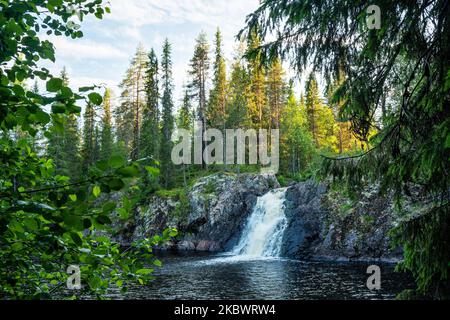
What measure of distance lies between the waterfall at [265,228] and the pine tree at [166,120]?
11542 mm

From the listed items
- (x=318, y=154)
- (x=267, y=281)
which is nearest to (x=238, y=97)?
(x=267, y=281)

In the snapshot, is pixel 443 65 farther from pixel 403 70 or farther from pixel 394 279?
pixel 394 279

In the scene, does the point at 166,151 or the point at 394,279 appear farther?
the point at 166,151

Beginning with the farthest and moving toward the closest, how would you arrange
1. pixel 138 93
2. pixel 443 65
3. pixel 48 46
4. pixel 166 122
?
pixel 138 93
pixel 166 122
pixel 443 65
pixel 48 46

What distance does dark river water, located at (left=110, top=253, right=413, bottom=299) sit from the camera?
1359 centimetres

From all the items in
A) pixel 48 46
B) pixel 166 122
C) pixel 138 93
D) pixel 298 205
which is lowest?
pixel 298 205

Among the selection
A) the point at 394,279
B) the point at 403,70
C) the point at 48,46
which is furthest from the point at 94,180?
the point at 394,279

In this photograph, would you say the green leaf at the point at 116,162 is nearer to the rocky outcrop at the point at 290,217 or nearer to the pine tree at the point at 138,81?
the rocky outcrop at the point at 290,217

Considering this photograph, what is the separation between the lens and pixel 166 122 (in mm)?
39531

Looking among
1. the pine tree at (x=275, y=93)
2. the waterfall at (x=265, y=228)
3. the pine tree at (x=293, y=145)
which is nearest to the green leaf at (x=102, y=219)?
the waterfall at (x=265, y=228)

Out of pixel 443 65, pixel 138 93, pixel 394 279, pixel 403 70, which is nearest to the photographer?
pixel 443 65

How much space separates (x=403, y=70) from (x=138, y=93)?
44.7 m

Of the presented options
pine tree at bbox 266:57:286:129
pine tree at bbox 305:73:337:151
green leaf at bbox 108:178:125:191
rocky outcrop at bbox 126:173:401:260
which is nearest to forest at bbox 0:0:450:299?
green leaf at bbox 108:178:125:191

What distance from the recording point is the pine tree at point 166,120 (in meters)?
37.2
